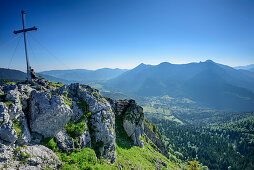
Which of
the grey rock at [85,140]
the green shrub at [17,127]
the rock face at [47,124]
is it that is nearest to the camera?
the rock face at [47,124]

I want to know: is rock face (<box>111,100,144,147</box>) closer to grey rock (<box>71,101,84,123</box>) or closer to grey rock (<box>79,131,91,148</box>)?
grey rock (<box>79,131,91,148</box>)

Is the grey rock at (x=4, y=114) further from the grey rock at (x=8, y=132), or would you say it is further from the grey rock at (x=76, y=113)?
the grey rock at (x=76, y=113)

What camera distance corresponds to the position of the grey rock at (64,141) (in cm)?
1667

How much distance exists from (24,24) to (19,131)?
1679 centimetres

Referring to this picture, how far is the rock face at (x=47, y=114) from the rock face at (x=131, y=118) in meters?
21.4

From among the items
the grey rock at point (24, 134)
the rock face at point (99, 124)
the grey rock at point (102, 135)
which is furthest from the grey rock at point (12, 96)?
the grey rock at point (102, 135)

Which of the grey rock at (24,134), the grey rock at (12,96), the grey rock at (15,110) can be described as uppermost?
the grey rock at (12,96)

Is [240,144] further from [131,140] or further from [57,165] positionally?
[57,165]

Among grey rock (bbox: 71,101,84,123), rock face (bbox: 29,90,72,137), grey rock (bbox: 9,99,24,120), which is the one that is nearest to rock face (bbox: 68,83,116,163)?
grey rock (bbox: 71,101,84,123)

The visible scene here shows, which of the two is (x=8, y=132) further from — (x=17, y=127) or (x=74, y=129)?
(x=74, y=129)

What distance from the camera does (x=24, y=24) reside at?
18984 mm

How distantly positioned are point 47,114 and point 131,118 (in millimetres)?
24891

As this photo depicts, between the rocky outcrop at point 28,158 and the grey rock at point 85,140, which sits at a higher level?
the rocky outcrop at point 28,158

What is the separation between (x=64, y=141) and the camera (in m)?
17.2
